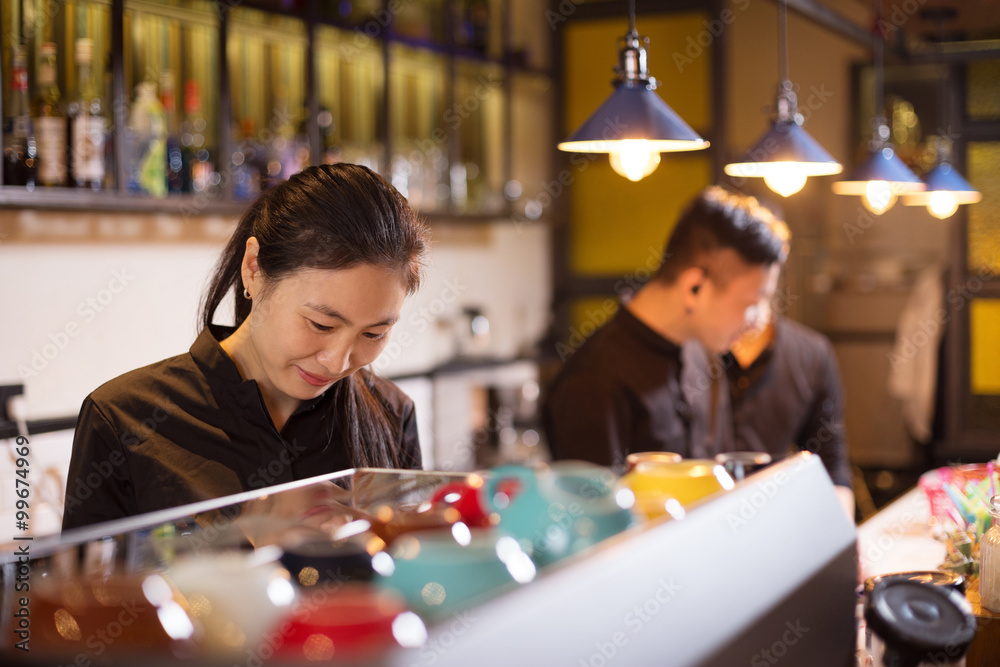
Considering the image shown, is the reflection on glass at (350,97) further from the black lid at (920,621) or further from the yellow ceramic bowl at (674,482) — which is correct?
the black lid at (920,621)

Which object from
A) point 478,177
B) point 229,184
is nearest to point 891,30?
point 478,177

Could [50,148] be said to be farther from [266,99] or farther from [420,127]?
[420,127]

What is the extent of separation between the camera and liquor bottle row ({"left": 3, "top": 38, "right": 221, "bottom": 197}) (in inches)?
106

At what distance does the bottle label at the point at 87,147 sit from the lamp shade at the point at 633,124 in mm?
1662

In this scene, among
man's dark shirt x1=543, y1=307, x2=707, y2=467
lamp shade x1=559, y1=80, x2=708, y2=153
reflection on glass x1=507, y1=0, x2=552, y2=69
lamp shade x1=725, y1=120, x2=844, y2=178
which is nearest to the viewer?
lamp shade x1=559, y1=80, x2=708, y2=153

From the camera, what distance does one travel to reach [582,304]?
17.7 feet

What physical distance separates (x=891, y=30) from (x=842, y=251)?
3.38 m

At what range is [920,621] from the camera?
3.52 feet

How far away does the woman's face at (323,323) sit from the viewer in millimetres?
1454

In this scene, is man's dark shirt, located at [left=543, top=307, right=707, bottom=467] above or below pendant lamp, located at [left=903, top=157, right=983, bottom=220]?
below

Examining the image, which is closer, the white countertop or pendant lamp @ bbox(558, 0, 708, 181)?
pendant lamp @ bbox(558, 0, 708, 181)

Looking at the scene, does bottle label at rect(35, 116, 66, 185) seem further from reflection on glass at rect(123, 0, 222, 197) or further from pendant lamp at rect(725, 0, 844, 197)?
pendant lamp at rect(725, 0, 844, 197)

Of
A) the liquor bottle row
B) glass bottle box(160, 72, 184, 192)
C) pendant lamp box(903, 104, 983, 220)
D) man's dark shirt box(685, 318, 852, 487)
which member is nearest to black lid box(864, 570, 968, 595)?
man's dark shirt box(685, 318, 852, 487)

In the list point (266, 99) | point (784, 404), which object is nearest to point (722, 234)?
point (784, 404)
